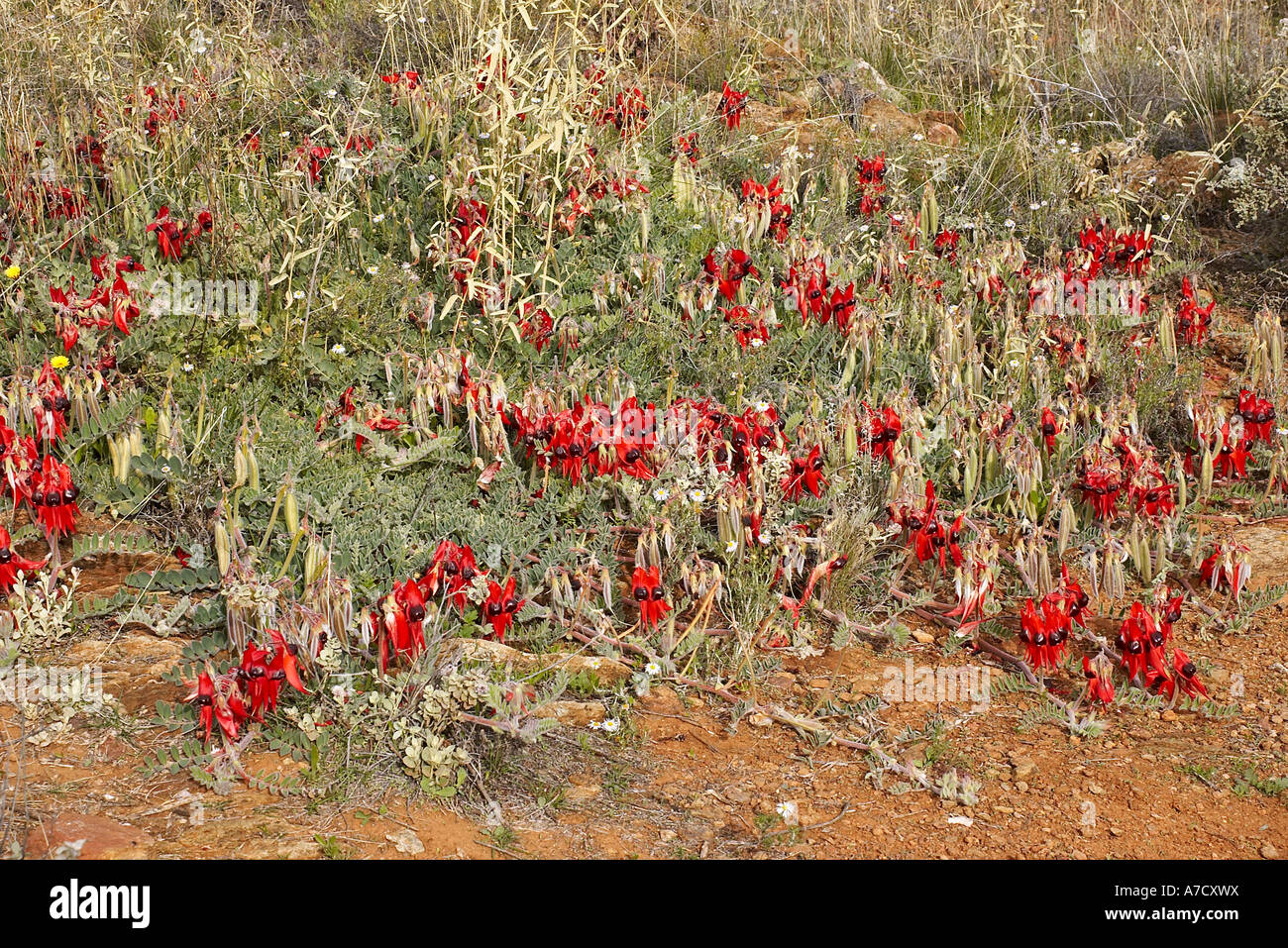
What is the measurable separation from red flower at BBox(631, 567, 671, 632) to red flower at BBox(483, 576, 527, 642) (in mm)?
293

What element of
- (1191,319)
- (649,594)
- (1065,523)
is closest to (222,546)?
(649,594)

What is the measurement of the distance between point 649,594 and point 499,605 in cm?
38

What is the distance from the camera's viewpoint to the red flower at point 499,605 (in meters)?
3.05

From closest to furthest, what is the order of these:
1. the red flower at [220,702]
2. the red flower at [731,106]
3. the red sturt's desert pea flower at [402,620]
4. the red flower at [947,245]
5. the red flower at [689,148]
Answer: the red flower at [220,702] < the red sturt's desert pea flower at [402,620] < the red flower at [947,245] < the red flower at [689,148] < the red flower at [731,106]

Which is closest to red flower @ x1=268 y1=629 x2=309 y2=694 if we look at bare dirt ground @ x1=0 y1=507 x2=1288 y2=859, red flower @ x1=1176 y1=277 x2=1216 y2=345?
bare dirt ground @ x1=0 y1=507 x2=1288 y2=859

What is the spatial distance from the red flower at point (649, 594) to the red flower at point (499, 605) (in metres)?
0.29

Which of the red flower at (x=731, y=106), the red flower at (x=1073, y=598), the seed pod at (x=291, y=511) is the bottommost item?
the red flower at (x=1073, y=598)

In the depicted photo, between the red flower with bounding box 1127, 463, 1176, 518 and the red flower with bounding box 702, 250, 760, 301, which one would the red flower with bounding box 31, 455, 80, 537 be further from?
the red flower with bounding box 1127, 463, 1176, 518

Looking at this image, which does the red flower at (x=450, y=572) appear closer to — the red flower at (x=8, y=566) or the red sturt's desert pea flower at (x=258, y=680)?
the red sturt's desert pea flower at (x=258, y=680)

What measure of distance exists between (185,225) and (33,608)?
1808 mm

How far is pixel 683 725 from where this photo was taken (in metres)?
3.02

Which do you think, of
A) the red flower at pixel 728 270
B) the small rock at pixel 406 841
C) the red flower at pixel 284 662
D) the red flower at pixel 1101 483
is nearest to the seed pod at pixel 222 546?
the red flower at pixel 284 662

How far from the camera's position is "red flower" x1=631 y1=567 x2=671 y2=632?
314 centimetres
